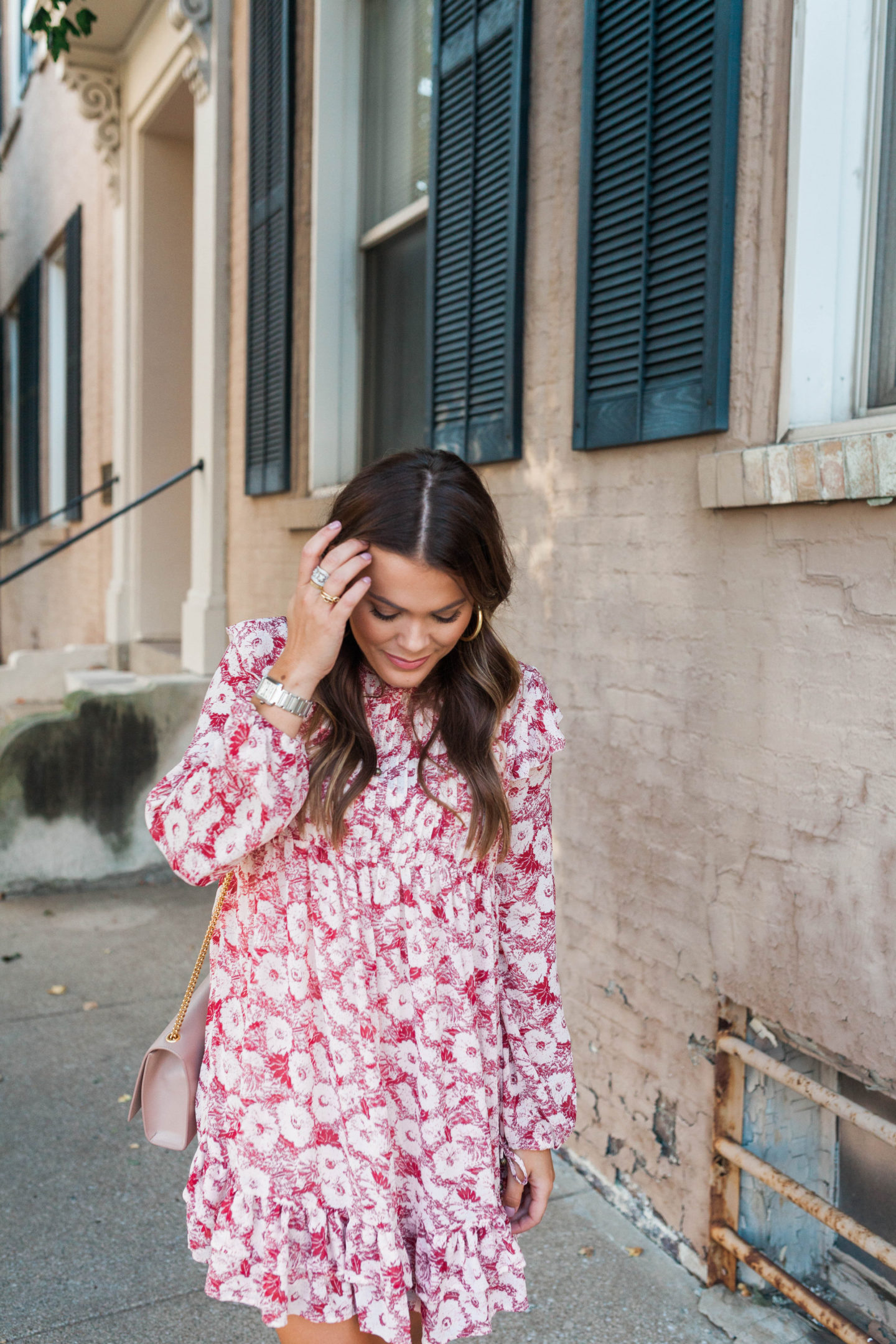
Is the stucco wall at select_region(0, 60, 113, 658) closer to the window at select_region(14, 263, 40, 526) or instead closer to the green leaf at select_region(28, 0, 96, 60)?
the window at select_region(14, 263, 40, 526)

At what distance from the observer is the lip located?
1712 mm

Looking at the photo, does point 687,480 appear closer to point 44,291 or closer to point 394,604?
point 394,604

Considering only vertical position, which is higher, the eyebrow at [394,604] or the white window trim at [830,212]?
the white window trim at [830,212]

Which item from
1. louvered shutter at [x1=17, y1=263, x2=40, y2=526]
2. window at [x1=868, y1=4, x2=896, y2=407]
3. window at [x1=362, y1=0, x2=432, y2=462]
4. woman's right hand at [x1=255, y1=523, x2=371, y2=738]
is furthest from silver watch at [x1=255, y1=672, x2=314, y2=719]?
louvered shutter at [x1=17, y1=263, x2=40, y2=526]

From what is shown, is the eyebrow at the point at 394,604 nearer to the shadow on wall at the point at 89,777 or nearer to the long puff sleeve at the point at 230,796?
the long puff sleeve at the point at 230,796

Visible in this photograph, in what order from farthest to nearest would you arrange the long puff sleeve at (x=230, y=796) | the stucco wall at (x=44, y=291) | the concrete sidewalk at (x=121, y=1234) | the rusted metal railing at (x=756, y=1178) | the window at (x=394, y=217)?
1. the stucco wall at (x=44, y=291)
2. the window at (x=394, y=217)
3. the concrete sidewalk at (x=121, y=1234)
4. the rusted metal railing at (x=756, y=1178)
5. the long puff sleeve at (x=230, y=796)

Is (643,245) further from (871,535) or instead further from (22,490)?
(22,490)

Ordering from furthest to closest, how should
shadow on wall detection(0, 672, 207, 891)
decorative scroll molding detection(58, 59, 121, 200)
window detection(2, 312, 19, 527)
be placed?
window detection(2, 312, 19, 527) < decorative scroll molding detection(58, 59, 121, 200) < shadow on wall detection(0, 672, 207, 891)

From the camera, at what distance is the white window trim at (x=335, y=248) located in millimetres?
5164

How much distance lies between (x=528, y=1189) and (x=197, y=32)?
6382 mm

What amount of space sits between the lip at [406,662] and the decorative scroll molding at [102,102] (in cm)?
773

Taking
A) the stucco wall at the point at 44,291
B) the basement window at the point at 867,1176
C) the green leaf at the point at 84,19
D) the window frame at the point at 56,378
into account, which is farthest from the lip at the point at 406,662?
the window frame at the point at 56,378

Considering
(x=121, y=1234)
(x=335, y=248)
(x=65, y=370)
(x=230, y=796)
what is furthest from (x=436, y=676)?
(x=65, y=370)

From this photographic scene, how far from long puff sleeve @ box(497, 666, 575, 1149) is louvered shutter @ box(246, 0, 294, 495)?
396cm
